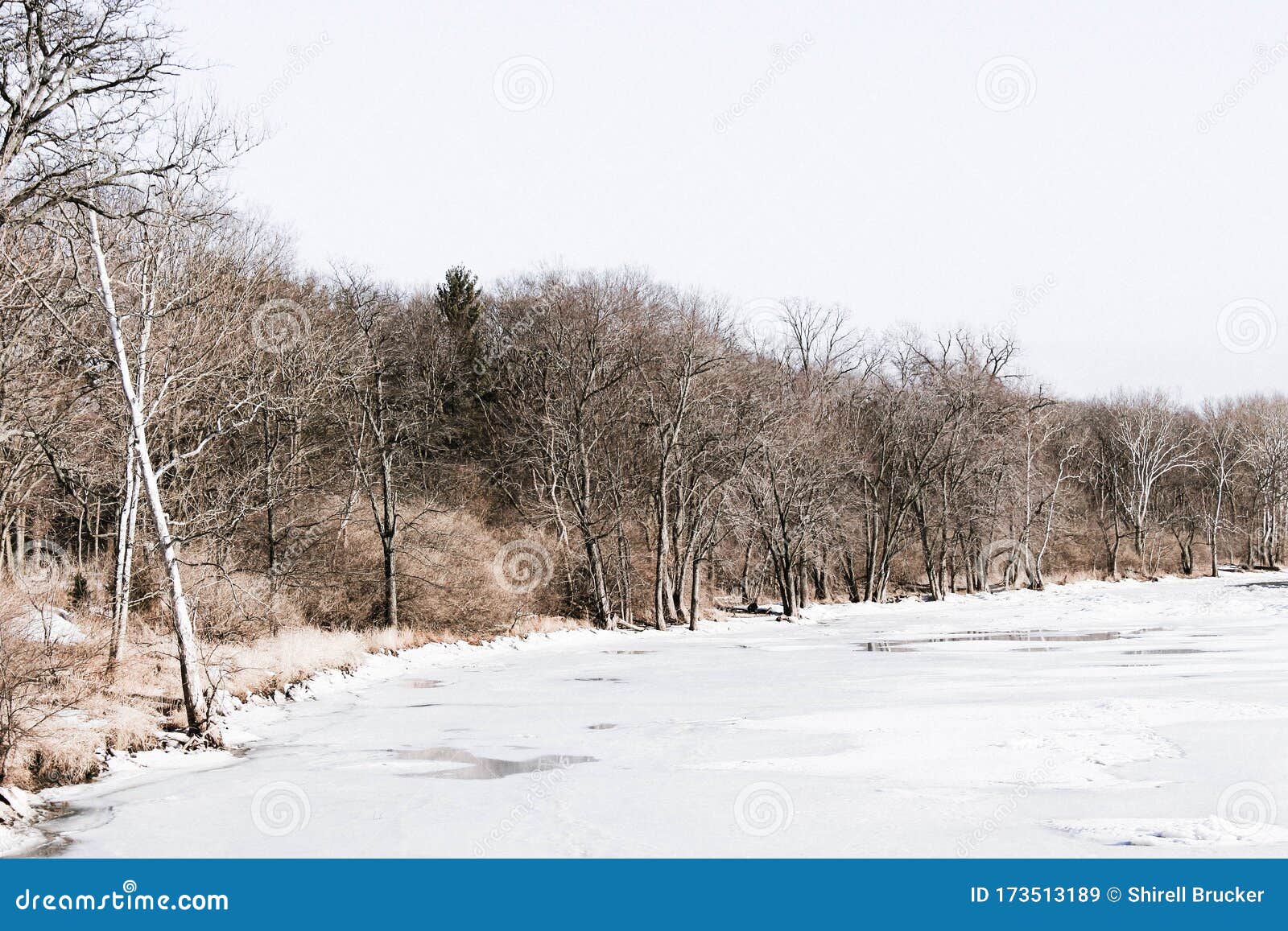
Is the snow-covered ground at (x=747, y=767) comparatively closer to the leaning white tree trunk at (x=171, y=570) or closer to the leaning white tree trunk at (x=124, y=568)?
the leaning white tree trunk at (x=171, y=570)

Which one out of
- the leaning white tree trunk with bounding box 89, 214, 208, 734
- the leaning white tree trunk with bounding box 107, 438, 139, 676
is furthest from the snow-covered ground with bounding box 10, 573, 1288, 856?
the leaning white tree trunk with bounding box 107, 438, 139, 676

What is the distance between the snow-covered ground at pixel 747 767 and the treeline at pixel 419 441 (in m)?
3.35

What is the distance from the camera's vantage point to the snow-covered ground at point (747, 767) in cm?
854

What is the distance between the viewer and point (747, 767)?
1149cm

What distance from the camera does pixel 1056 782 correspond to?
10.1m

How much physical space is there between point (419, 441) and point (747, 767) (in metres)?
36.1

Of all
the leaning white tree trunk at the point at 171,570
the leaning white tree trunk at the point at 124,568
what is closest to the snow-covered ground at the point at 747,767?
the leaning white tree trunk at the point at 171,570

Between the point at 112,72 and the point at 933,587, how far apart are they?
150 feet

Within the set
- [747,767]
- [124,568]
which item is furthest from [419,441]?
[747,767]

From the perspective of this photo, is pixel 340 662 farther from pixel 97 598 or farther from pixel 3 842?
pixel 3 842

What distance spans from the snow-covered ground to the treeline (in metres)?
3.35

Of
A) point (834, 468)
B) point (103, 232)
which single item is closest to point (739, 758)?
point (103, 232)

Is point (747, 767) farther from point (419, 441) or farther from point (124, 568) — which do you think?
point (419, 441)

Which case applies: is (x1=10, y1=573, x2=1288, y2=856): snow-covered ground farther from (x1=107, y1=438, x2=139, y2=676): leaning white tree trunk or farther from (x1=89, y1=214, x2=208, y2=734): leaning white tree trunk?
(x1=107, y1=438, x2=139, y2=676): leaning white tree trunk
